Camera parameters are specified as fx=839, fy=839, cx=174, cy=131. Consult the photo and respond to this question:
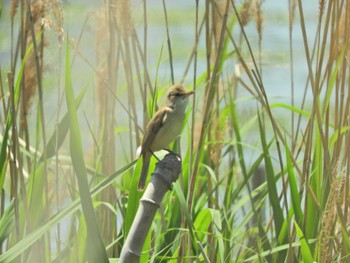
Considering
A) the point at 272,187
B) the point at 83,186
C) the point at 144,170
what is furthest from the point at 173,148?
the point at 83,186

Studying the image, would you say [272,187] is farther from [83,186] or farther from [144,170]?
[83,186]

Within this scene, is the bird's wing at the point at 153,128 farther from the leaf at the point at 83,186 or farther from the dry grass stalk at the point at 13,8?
the dry grass stalk at the point at 13,8

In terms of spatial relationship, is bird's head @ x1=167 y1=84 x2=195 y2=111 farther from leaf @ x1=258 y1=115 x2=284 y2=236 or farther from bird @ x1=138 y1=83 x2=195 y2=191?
leaf @ x1=258 y1=115 x2=284 y2=236

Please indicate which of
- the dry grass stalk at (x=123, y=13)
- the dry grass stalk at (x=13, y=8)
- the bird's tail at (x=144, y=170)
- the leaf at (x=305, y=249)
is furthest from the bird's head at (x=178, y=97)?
the dry grass stalk at (x=13, y=8)

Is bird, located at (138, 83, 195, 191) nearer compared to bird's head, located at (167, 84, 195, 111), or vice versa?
bird, located at (138, 83, 195, 191)

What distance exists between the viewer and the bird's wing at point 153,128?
174cm

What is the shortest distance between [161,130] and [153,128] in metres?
0.02

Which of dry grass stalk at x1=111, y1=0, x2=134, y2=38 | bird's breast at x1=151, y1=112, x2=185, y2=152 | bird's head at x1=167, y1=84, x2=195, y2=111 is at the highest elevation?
dry grass stalk at x1=111, y1=0, x2=134, y2=38

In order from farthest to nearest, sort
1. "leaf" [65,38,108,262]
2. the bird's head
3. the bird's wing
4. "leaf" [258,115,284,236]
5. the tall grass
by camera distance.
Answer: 1. "leaf" [258,115,284,236]
2. the tall grass
3. the bird's head
4. the bird's wing
5. "leaf" [65,38,108,262]

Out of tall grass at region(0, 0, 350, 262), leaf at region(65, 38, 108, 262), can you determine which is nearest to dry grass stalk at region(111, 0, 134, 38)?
tall grass at region(0, 0, 350, 262)

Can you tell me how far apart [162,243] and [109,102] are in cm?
45

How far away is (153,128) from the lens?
1.78 meters

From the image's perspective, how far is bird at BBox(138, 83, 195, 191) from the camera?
176 cm

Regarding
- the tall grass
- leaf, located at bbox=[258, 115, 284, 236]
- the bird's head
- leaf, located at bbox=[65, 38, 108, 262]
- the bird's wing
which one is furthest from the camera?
leaf, located at bbox=[258, 115, 284, 236]
